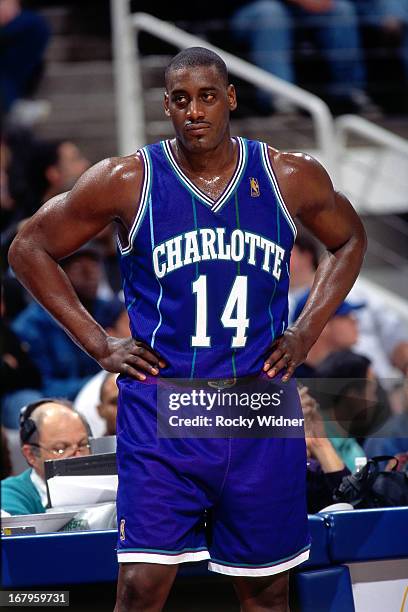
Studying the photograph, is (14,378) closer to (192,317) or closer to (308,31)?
(192,317)

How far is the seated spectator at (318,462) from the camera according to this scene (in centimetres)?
339

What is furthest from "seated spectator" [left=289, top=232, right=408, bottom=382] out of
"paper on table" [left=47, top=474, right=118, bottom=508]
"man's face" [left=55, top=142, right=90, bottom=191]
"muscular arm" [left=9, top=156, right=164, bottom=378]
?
"muscular arm" [left=9, top=156, right=164, bottom=378]

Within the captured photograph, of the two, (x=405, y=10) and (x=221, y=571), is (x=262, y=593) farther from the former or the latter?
(x=405, y=10)

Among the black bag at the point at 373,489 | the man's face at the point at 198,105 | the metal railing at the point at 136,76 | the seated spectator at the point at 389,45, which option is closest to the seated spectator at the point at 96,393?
the metal railing at the point at 136,76

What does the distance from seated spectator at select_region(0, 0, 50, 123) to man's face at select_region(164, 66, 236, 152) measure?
15.3 ft

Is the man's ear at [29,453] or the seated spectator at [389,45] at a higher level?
the seated spectator at [389,45]

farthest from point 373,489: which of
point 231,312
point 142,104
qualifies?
point 142,104

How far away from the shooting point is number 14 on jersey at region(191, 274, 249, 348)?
8.51 feet

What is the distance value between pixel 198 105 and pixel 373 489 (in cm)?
138

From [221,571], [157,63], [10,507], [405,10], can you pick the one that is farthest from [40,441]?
[405,10]

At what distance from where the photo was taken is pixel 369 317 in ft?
20.9

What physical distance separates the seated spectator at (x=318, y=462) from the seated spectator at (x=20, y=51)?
4145 millimetres

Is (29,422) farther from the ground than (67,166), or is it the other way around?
(67,166)

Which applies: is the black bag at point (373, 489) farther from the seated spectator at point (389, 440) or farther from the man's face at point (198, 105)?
the man's face at point (198, 105)
